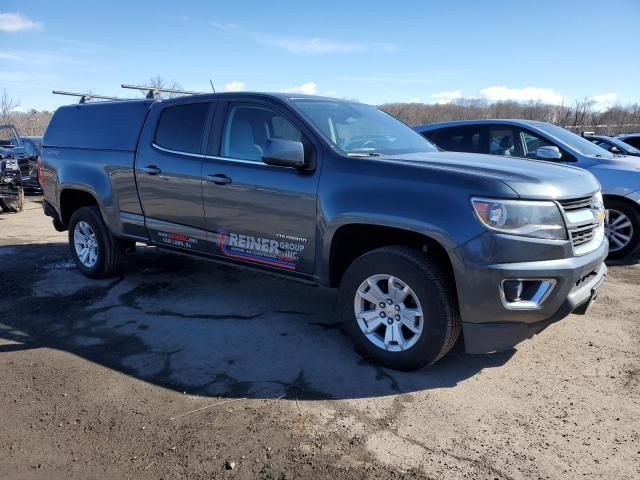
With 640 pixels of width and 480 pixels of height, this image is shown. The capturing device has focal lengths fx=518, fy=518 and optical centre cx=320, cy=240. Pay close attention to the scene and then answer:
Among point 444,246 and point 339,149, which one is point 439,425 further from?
point 339,149

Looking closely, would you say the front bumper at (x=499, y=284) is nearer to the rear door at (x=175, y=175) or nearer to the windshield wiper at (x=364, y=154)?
the windshield wiper at (x=364, y=154)

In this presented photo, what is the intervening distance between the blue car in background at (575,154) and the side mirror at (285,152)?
401 centimetres

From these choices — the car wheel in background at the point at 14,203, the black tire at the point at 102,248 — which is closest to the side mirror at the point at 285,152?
the black tire at the point at 102,248

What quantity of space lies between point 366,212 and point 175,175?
6.89 ft

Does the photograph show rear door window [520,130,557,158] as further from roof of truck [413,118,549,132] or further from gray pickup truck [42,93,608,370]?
gray pickup truck [42,93,608,370]

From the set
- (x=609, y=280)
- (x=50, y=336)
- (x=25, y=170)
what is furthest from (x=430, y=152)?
(x=25, y=170)

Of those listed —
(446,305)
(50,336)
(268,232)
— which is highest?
(268,232)

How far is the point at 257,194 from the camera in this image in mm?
4180

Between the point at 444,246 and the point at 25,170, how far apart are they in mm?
13067

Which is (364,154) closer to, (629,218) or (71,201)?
(71,201)

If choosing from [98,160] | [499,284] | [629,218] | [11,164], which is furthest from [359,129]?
[11,164]

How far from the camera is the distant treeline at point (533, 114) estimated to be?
2797 cm

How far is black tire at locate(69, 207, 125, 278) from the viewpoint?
5738mm

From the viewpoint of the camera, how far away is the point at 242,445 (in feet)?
9.23
